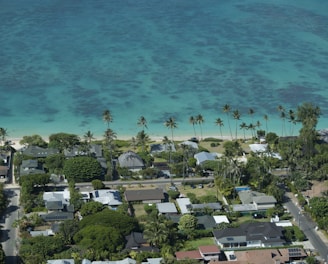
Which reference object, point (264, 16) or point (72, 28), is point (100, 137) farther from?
point (264, 16)

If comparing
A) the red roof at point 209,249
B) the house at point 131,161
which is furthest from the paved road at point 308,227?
the house at point 131,161

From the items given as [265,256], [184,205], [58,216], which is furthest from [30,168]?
[265,256]

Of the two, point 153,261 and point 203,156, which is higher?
point 203,156

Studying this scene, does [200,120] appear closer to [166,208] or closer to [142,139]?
[142,139]

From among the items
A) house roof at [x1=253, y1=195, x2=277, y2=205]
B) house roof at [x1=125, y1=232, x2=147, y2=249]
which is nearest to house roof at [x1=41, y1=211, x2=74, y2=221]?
house roof at [x1=125, y1=232, x2=147, y2=249]

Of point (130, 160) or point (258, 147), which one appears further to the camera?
point (258, 147)

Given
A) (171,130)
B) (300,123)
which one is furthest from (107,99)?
(300,123)

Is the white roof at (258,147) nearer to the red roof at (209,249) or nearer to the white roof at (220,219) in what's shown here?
the white roof at (220,219)
